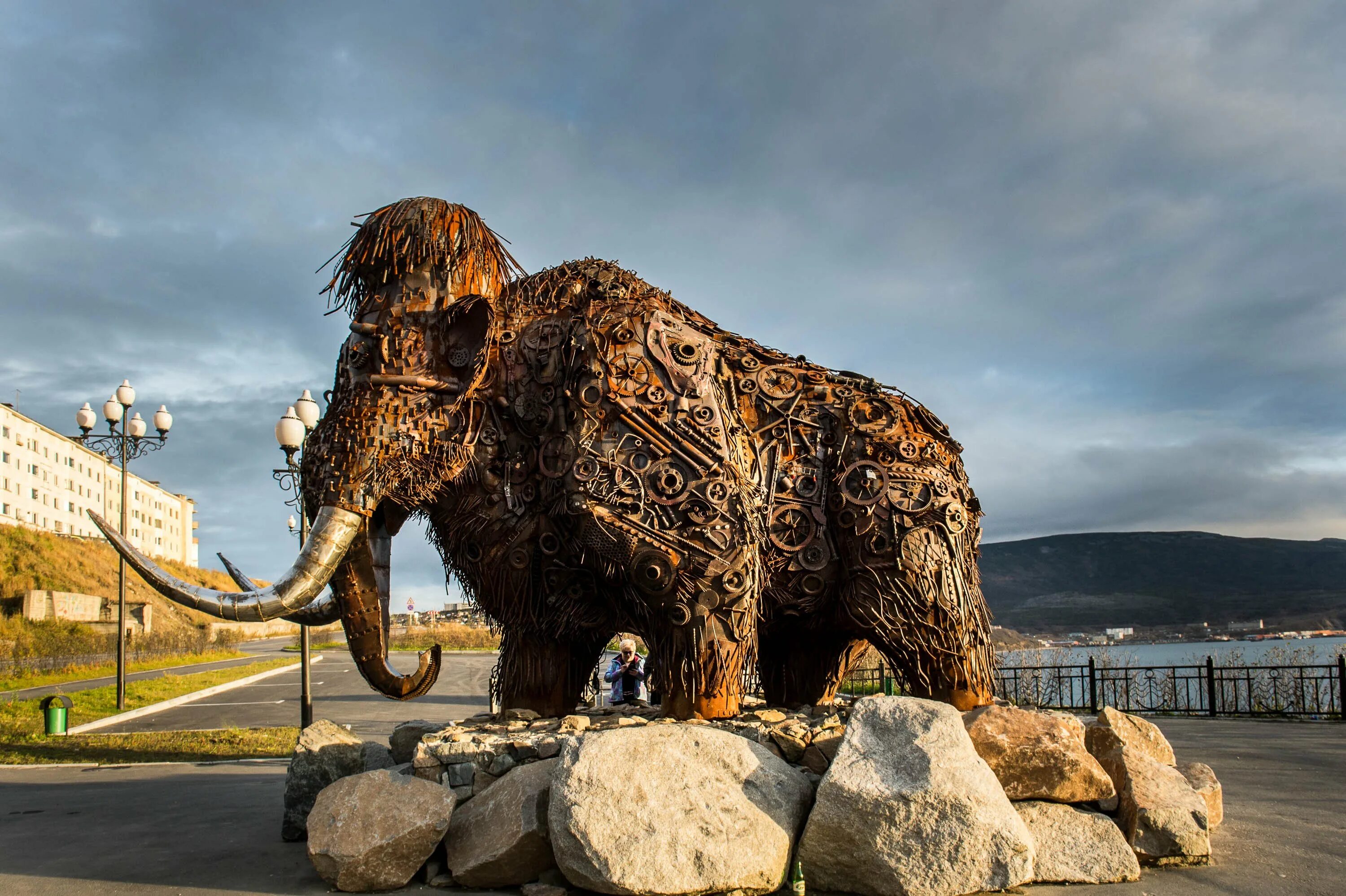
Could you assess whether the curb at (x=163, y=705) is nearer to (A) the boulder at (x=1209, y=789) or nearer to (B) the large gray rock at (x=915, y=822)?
(B) the large gray rock at (x=915, y=822)

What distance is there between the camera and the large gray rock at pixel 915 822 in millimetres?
4316

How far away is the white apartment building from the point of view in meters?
51.6

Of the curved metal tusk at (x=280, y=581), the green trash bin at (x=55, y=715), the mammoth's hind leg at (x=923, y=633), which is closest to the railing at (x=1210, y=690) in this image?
the mammoth's hind leg at (x=923, y=633)

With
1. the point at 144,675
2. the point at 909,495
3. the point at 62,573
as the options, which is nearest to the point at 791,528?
the point at 909,495

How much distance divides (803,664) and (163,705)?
52.6ft

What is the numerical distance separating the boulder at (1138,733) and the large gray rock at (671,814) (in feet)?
7.26

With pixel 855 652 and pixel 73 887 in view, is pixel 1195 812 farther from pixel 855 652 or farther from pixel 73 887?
pixel 73 887

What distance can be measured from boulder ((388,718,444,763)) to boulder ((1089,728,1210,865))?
14.0 ft

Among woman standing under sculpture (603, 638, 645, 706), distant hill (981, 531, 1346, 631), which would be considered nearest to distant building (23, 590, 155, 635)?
woman standing under sculpture (603, 638, 645, 706)

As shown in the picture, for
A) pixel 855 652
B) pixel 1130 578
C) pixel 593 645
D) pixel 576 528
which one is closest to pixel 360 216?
pixel 576 528

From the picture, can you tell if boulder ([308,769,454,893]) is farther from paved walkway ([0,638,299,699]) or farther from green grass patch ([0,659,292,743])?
paved walkway ([0,638,299,699])

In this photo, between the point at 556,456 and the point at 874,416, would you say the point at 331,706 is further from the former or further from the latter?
the point at 874,416

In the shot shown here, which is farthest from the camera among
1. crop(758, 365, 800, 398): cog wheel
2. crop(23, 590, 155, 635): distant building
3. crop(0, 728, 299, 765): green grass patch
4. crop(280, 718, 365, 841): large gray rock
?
crop(23, 590, 155, 635): distant building

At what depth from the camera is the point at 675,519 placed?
5.59 meters
